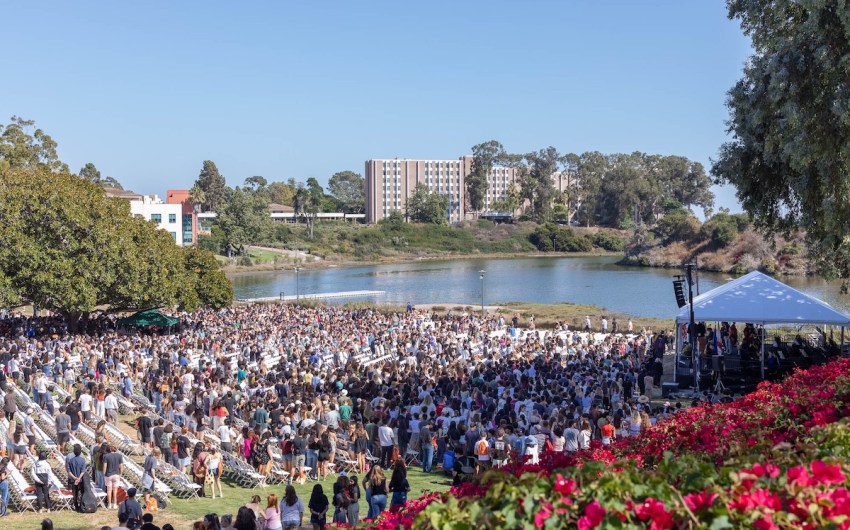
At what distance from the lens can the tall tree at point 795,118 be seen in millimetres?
12609

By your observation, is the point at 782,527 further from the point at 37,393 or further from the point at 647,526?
the point at 37,393

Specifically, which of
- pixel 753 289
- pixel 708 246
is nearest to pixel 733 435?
pixel 753 289

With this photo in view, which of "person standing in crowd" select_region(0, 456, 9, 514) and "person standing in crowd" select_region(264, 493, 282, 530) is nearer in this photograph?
"person standing in crowd" select_region(264, 493, 282, 530)

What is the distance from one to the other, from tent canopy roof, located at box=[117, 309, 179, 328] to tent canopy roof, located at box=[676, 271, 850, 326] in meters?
19.5

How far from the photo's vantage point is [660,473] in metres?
4.04

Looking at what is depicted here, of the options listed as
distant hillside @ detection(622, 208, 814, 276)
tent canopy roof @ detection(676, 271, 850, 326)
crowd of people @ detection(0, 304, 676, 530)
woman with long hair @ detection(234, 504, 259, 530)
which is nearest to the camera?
woman with long hair @ detection(234, 504, 259, 530)

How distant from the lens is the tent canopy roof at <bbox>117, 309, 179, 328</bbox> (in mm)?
29156

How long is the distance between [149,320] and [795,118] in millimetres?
24305

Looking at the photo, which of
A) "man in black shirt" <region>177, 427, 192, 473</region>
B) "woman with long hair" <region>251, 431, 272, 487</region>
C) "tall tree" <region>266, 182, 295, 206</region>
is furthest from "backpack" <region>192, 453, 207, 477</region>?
"tall tree" <region>266, 182, 295, 206</region>

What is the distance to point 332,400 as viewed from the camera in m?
15.6

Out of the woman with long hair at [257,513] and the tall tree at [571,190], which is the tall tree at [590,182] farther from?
the woman with long hair at [257,513]

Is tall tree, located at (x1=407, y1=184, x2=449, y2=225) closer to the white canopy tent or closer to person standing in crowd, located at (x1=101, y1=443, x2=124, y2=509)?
the white canopy tent

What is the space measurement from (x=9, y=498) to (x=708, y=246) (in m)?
86.3

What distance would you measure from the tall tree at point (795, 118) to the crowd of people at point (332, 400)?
4.80m
